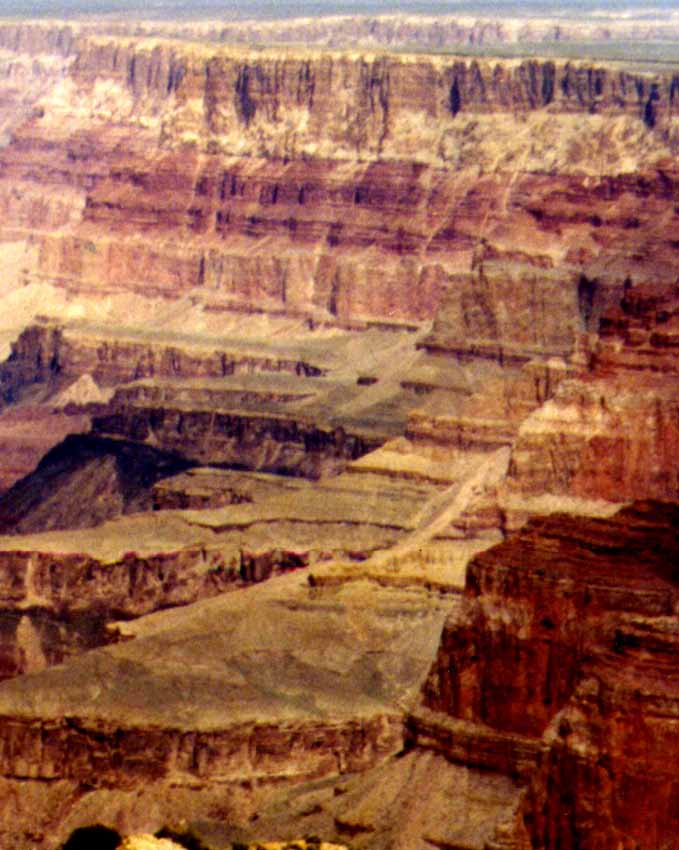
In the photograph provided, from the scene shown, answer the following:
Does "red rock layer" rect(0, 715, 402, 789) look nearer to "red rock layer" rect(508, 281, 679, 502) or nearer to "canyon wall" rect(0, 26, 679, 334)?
"red rock layer" rect(508, 281, 679, 502)

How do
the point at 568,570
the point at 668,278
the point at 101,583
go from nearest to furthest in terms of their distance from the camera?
the point at 568,570
the point at 101,583
the point at 668,278

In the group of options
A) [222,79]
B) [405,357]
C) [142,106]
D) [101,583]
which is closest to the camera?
[101,583]

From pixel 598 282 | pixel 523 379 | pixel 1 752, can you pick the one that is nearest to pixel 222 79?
A: pixel 598 282

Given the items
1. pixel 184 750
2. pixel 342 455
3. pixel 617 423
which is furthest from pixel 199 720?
pixel 342 455

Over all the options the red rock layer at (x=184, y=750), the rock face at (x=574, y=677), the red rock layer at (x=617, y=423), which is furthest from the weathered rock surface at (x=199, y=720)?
the rock face at (x=574, y=677)

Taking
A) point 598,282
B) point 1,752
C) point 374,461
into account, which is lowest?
point 1,752

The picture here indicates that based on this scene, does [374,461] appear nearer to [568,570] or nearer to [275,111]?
[568,570]

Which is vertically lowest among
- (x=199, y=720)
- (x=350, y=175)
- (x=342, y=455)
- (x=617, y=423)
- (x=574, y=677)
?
(x=199, y=720)

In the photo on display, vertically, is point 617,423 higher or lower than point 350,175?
lower

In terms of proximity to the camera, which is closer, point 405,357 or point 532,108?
point 405,357

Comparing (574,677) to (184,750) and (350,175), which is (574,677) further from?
(350,175)
